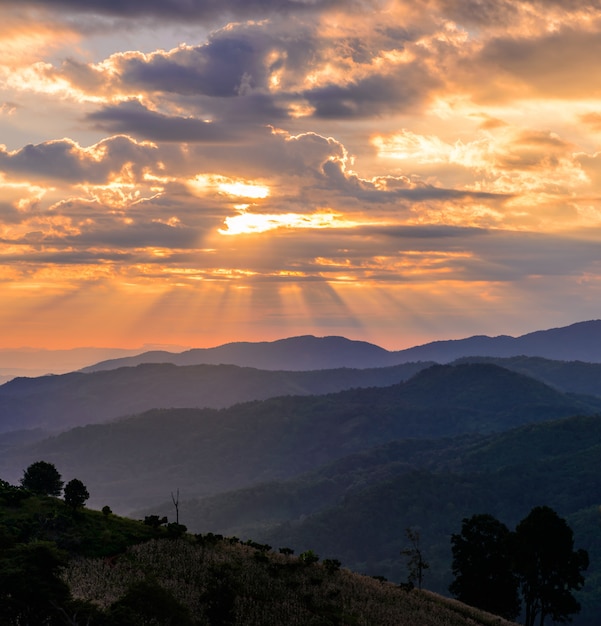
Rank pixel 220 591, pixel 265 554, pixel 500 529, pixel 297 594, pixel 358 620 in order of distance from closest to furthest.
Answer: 1. pixel 220 591
2. pixel 358 620
3. pixel 297 594
4. pixel 265 554
5. pixel 500 529

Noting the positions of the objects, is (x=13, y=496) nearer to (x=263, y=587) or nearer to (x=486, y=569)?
(x=263, y=587)

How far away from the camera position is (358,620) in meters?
69.9

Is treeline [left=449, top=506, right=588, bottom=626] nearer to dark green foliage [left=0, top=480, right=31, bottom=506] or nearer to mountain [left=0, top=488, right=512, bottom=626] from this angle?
mountain [left=0, top=488, right=512, bottom=626]

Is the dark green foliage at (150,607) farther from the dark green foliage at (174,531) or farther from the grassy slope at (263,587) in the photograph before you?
the dark green foliage at (174,531)

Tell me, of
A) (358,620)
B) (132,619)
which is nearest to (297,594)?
(358,620)

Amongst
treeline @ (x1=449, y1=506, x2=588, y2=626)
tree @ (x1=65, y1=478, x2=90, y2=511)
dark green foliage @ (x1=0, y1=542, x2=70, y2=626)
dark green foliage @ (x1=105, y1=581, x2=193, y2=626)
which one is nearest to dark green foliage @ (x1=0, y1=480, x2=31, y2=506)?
tree @ (x1=65, y1=478, x2=90, y2=511)

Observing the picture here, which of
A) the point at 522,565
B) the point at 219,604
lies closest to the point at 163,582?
the point at 219,604

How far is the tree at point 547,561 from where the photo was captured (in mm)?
101000

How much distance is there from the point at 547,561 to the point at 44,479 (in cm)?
7411

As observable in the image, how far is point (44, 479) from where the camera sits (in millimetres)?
115812

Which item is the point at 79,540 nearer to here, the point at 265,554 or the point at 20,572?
the point at 265,554

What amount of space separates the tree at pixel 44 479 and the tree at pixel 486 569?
6132 cm

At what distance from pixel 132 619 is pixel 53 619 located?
4.99 meters

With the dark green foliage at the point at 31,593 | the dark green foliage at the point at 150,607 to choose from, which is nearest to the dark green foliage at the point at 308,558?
the dark green foliage at the point at 150,607
